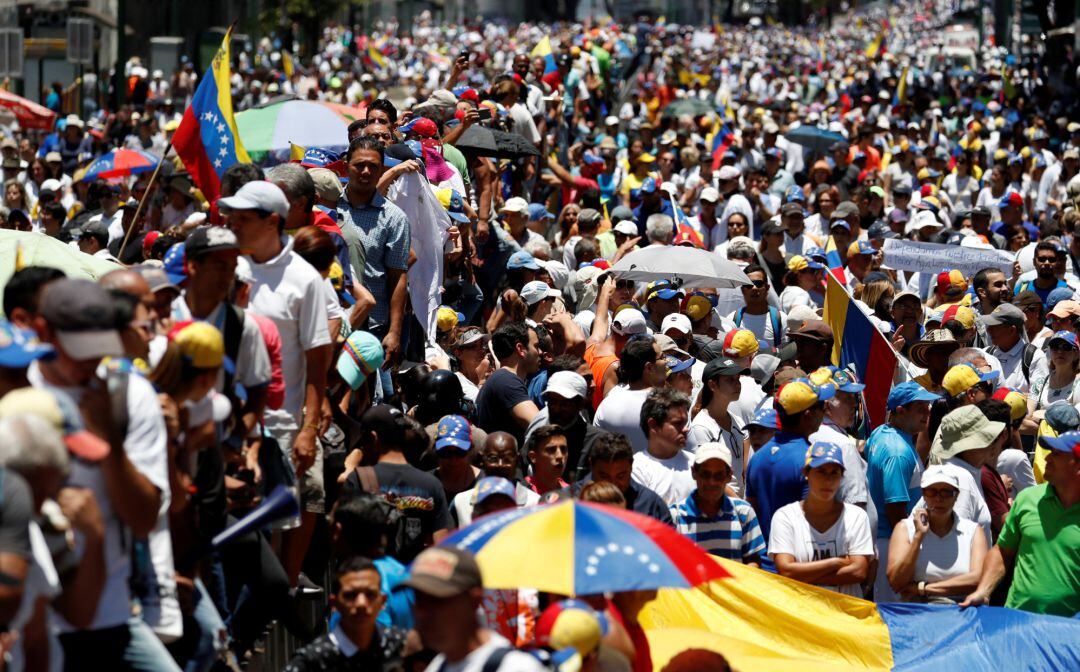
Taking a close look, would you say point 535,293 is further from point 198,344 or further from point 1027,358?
point 198,344

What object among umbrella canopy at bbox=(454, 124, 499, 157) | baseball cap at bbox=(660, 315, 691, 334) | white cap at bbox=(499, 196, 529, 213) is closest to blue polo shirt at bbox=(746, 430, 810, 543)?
baseball cap at bbox=(660, 315, 691, 334)

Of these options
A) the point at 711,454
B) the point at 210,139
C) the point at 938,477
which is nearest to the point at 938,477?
the point at 938,477

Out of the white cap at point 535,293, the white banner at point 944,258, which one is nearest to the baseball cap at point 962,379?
the white cap at point 535,293

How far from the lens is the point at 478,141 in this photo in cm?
1367

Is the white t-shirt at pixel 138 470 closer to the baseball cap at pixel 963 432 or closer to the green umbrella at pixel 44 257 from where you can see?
the green umbrella at pixel 44 257

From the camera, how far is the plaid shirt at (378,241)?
9.45m

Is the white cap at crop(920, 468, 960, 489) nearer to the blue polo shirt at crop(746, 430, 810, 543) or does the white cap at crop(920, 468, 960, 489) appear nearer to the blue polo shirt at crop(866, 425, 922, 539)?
the blue polo shirt at crop(866, 425, 922, 539)

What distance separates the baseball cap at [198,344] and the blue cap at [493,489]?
185 cm

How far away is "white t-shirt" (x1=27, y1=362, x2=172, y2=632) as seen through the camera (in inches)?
193

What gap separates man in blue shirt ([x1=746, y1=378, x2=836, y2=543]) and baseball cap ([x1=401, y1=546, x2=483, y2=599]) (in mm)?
3649

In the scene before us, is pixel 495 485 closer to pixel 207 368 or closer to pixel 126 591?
pixel 207 368

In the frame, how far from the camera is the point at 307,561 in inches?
304

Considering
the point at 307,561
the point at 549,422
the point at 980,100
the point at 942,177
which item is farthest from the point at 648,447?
the point at 980,100

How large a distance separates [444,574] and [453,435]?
3.01 metres
